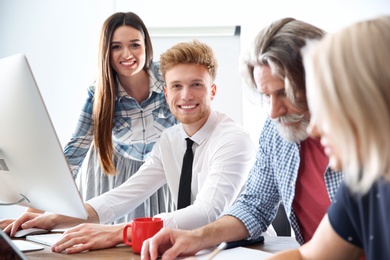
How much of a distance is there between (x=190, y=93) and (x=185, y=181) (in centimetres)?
32

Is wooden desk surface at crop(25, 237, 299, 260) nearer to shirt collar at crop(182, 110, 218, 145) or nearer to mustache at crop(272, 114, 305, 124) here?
mustache at crop(272, 114, 305, 124)

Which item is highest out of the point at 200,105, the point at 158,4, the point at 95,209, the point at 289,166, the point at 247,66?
the point at 158,4

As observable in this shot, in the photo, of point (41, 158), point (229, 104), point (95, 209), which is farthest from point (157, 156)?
point (229, 104)

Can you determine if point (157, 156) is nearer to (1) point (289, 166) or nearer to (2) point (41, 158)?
(1) point (289, 166)

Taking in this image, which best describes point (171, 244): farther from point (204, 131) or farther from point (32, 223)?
point (204, 131)

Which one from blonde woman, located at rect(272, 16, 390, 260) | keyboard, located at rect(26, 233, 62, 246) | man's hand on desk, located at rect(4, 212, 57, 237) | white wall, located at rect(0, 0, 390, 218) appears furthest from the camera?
Answer: white wall, located at rect(0, 0, 390, 218)

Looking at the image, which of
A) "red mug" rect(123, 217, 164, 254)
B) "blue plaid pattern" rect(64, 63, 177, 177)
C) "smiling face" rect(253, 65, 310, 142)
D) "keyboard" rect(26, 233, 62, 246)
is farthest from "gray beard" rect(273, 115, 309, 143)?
"blue plaid pattern" rect(64, 63, 177, 177)

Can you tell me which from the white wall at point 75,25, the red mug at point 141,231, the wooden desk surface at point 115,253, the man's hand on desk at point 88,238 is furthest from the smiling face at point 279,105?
the white wall at point 75,25

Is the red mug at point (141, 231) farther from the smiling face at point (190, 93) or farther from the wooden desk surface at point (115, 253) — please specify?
the smiling face at point (190, 93)

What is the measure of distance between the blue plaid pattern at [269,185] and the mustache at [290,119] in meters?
0.12

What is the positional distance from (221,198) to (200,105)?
1.31 ft

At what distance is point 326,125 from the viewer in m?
0.70

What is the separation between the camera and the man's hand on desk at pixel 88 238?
127 cm

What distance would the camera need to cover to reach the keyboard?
135 centimetres
